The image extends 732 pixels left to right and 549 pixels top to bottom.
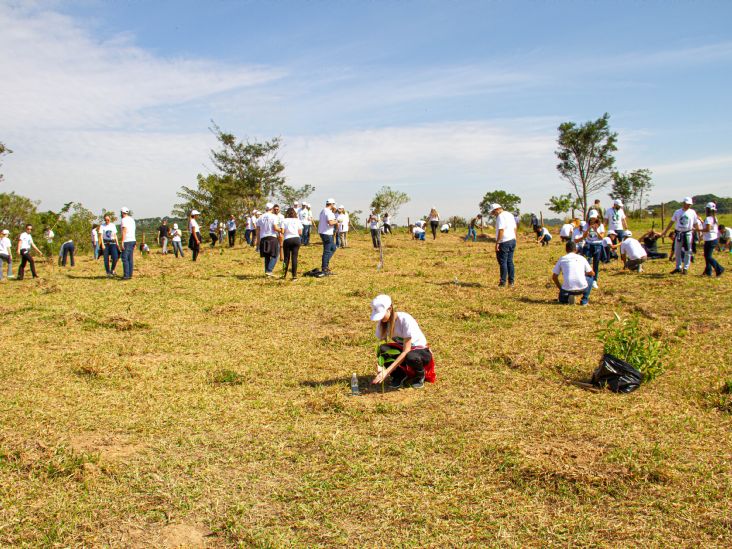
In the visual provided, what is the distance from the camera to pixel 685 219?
1345 centimetres

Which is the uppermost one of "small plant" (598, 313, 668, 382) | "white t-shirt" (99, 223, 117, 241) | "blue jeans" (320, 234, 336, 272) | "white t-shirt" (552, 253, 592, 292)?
"white t-shirt" (99, 223, 117, 241)

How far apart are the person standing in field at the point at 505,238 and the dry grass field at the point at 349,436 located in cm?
228

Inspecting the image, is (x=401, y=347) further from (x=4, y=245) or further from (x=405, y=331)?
(x=4, y=245)

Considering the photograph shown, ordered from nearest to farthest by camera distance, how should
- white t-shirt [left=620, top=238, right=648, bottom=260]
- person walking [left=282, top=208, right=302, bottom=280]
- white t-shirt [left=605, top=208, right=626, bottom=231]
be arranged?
person walking [left=282, top=208, right=302, bottom=280], white t-shirt [left=620, top=238, right=648, bottom=260], white t-shirt [left=605, top=208, right=626, bottom=231]

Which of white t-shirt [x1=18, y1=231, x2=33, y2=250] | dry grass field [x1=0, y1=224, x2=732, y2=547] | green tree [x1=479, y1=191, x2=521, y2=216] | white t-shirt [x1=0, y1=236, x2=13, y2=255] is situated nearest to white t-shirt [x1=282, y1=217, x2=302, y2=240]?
dry grass field [x1=0, y1=224, x2=732, y2=547]

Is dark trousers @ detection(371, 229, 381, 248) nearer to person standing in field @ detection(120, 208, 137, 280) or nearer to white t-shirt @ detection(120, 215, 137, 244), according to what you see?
person standing in field @ detection(120, 208, 137, 280)

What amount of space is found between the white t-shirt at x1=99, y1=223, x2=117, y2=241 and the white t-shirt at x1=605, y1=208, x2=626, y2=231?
13637 mm

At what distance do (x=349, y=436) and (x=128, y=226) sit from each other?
1133 cm

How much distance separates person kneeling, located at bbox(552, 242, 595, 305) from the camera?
10578 mm

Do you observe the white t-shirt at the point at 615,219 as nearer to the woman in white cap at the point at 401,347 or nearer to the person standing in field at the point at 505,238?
the person standing in field at the point at 505,238

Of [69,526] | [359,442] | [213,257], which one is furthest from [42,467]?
[213,257]

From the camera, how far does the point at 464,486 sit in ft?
13.8

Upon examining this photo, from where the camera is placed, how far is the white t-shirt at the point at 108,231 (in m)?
15.2

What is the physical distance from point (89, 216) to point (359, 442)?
56.1 meters
